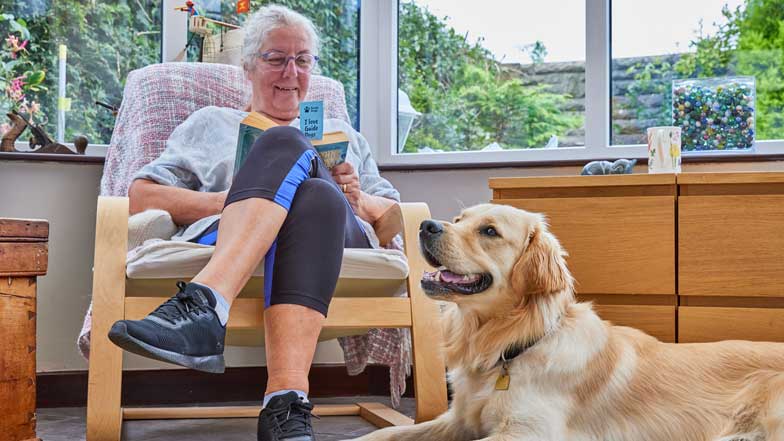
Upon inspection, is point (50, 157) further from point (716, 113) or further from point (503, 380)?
point (716, 113)

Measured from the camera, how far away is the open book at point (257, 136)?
7.21 feet

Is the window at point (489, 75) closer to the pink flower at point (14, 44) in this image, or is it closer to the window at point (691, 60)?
the window at point (691, 60)

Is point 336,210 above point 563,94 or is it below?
below

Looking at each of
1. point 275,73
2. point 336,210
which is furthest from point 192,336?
point 275,73

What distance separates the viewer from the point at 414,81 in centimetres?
336

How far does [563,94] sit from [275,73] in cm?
110

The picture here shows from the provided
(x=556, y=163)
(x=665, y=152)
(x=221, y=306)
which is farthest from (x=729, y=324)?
(x=221, y=306)

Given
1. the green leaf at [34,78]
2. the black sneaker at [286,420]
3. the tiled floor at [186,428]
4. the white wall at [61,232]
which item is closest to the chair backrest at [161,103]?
the white wall at [61,232]

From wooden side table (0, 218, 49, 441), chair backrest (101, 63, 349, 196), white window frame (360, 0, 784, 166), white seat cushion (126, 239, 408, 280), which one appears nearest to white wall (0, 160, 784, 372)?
white window frame (360, 0, 784, 166)

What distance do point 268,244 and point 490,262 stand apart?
0.47 metres

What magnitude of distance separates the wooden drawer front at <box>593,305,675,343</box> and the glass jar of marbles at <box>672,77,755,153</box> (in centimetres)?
66

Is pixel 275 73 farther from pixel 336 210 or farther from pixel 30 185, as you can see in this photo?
pixel 30 185

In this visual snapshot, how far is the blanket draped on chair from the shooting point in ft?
8.24

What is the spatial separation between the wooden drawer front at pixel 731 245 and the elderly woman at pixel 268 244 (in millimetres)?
791
